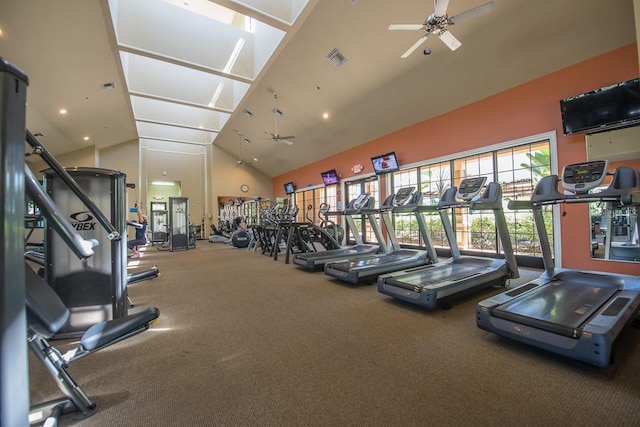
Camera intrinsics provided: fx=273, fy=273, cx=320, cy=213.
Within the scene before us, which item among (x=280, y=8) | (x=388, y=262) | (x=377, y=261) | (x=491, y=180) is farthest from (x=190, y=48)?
(x=491, y=180)

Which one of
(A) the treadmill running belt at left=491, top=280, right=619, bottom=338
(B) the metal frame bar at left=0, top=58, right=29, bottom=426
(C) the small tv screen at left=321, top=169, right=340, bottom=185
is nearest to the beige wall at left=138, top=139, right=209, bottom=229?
(C) the small tv screen at left=321, top=169, right=340, bottom=185

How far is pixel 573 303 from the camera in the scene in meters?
2.54

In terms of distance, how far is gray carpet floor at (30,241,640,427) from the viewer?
153 centimetres

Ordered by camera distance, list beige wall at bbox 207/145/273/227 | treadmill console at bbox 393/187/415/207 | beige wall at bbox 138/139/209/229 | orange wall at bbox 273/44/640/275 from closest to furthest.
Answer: orange wall at bbox 273/44/640/275 < treadmill console at bbox 393/187/415/207 < beige wall at bbox 138/139/209/229 < beige wall at bbox 207/145/273/227

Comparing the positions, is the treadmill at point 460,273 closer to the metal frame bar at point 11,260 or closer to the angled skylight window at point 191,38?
the metal frame bar at point 11,260

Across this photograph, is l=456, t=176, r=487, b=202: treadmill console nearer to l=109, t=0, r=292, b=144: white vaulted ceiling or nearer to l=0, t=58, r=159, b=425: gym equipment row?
→ l=0, t=58, r=159, b=425: gym equipment row

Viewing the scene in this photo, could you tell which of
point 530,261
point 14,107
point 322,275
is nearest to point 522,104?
point 530,261

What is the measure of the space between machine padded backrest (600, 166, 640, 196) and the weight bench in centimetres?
412

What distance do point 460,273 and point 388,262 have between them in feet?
4.14

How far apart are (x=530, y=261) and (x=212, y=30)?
28.6ft

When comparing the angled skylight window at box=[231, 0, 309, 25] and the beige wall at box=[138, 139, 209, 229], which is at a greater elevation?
the angled skylight window at box=[231, 0, 309, 25]

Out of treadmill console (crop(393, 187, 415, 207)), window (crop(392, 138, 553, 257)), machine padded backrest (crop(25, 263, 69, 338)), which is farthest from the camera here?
window (crop(392, 138, 553, 257))

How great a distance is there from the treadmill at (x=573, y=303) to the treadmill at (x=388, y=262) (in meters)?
1.68

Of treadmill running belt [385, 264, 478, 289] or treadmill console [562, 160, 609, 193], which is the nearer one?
treadmill console [562, 160, 609, 193]
